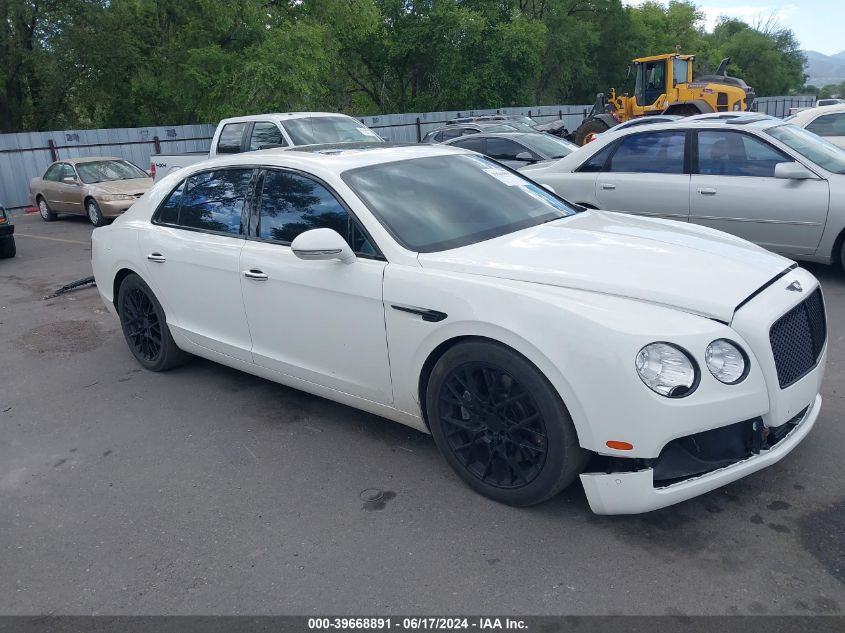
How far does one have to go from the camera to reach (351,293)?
372cm

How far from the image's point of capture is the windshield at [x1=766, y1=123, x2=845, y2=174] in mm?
6789

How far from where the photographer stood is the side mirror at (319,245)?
11.8ft

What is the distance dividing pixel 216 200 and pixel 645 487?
3234 millimetres

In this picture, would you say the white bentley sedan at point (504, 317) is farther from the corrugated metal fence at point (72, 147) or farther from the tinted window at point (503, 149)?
the corrugated metal fence at point (72, 147)

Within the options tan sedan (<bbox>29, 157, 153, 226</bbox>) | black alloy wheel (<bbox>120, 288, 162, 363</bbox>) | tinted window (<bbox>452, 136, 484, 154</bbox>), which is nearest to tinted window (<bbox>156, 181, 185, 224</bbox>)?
black alloy wheel (<bbox>120, 288, 162, 363</bbox>)

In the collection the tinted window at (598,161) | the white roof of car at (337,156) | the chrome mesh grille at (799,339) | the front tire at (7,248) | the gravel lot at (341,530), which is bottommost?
the gravel lot at (341,530)

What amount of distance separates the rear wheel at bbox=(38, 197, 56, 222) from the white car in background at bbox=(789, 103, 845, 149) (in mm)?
14830

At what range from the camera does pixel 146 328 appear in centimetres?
543

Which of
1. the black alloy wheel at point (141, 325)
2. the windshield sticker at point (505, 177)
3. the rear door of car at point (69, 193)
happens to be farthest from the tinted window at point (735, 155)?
the rear door of car at point (69, 193)

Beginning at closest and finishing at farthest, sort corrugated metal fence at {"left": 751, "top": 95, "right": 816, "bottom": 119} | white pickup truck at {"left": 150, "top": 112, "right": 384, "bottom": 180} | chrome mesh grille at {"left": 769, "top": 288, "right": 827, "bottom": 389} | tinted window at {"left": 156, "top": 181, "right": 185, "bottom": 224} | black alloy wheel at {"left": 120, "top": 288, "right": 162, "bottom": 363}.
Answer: chrome mesh grille at {"left": 769, "top": 288, "right": 827, "bottom": 389}
tinted window at {"left": 156, "top": 181, "right": 185, "bottom": 224}
black alloy wheel at {"left": 120, "top": 288, "right": 162, "bottom": 363}
white pickup truck at {"left": 150, "top": 112, "right": 384, "bottom": 180}
corrugated metal fence at {"left": 751, "top": 95, "right": 816, "bottom": 119}

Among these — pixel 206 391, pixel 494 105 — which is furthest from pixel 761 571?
pixel 494 105

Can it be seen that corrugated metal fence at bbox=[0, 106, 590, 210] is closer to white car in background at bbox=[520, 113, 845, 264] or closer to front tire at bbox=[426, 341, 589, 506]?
white car in background at bbox=[520, 113, 845, 264]

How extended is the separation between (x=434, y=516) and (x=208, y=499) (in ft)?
3.84

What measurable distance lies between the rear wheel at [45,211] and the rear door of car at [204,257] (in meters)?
12.6
